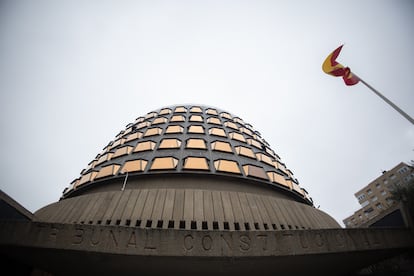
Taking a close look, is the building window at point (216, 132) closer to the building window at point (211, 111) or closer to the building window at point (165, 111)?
the building window at point (211, 111)

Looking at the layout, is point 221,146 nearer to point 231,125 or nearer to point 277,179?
point 277,179

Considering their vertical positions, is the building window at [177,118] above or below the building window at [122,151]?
above

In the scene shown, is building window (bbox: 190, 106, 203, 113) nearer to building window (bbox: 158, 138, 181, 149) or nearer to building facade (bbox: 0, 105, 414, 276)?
building facade (bbox: 0, 105, 414, 276)

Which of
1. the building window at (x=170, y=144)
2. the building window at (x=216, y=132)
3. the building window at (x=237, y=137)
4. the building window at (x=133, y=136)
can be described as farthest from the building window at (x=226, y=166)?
the building window at (x=133, y=136)

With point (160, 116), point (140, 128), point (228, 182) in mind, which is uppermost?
point (160, 116)

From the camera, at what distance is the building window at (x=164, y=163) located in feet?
47.6

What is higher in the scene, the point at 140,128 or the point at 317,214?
the point at 140,128

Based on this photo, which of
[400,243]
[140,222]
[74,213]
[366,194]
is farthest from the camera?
[366,194]

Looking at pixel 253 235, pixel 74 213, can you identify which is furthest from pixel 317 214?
pixel 74 213

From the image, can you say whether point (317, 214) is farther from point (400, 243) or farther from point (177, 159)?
point (177, 159)

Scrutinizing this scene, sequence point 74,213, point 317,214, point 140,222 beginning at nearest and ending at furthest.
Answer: point 140,222 < point 74,213 < point 317,214

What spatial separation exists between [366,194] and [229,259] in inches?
2506

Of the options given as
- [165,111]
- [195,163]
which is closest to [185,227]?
[195,163]

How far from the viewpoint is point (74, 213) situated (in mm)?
11156
